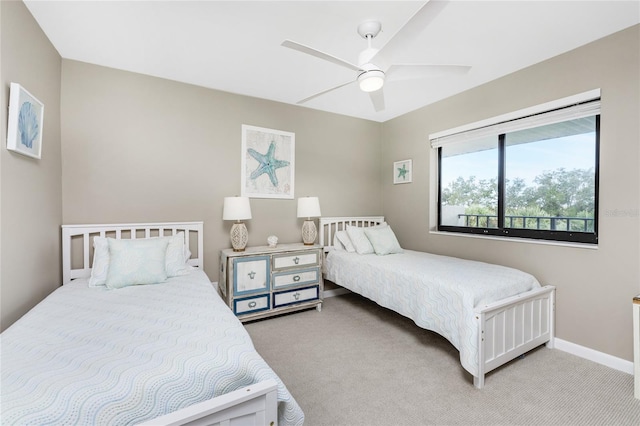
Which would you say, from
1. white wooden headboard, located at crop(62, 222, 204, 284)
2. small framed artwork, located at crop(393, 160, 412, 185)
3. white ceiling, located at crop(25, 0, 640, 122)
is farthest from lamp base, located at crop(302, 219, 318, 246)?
white ceiling, located at crop(25, 0, 640, 122)

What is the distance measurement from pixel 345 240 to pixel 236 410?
107 inches

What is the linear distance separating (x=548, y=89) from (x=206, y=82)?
3.25m

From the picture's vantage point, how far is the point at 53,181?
2297mm

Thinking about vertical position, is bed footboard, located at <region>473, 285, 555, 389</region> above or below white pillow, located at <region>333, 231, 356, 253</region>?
below

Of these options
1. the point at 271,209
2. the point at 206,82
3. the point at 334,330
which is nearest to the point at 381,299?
the point at 334,330

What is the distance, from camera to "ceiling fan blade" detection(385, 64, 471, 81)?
5.92 ft

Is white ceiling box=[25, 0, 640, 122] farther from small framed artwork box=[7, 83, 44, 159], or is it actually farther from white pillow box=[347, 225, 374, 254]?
white pillow box=[347, 225, 374, 254]

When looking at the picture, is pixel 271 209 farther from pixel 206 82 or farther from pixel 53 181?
pixel 53 181

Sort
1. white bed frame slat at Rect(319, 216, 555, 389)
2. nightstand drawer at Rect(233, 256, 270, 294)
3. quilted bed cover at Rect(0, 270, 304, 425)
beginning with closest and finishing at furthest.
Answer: quilted bed cover at Rect(0, 270, 304, 425) → white bed frame slat at Rect(319, 216, 555, 389) → nightstand drawer at Rect(233, 256, 270, 294)

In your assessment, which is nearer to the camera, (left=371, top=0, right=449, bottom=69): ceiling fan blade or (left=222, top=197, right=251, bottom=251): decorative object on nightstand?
(left=371, top=0, right=449, bottom=69): ceiling fan blade

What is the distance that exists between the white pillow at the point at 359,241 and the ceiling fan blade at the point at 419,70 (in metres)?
1.95

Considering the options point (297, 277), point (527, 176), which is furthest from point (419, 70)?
point (297, 277)

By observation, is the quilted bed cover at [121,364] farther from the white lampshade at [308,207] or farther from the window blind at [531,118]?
the window blind at [531,118]

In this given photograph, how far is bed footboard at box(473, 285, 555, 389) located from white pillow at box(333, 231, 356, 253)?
68.7 inches
